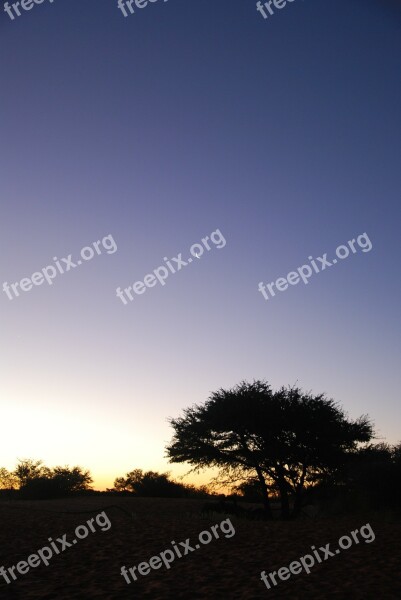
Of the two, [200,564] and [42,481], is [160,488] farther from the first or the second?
[200,564]

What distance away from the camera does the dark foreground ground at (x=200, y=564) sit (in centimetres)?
763

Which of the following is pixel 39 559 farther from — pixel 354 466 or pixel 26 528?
pixel 354 466

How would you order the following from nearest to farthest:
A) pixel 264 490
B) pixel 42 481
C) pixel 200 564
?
1. pixel 200 564
2. pixel 264 490
3. pixel 42 481

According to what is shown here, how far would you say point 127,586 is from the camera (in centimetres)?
800

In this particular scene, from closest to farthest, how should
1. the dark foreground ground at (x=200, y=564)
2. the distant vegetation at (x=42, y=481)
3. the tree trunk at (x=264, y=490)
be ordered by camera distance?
the dark foreground ground at (x=200, y=564) < the tree trunk at (x=264, y=490) < the distant vegetation at (x=42, y=481)

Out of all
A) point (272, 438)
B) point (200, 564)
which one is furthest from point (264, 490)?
point (200, 564)

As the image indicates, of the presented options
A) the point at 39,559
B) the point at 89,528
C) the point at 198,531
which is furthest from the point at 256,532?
the point at 39,559

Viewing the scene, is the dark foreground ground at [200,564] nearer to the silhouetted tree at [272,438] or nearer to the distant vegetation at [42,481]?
the silhouetted tree at [272,438]

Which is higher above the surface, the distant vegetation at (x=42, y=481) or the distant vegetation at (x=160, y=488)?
the distant vegetation at (x=42, y=481)

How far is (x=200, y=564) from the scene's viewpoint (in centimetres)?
966

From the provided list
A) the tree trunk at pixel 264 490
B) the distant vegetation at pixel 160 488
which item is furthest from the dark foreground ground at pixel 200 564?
the distant vegetation at pixel 160 488

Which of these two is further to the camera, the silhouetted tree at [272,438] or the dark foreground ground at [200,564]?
the silhouetted tree at [272,438]

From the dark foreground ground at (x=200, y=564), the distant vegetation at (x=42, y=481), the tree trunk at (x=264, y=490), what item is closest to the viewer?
the dark foreground ground at (x=200, y=564)

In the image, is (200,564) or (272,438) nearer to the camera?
(200,564)
